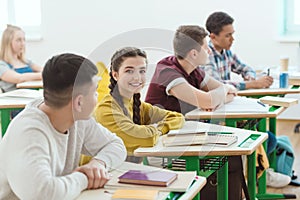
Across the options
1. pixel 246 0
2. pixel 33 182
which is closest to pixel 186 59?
pixel 33 182

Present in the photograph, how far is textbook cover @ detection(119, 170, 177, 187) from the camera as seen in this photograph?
1.78 m

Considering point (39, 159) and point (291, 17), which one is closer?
point (39, 159)

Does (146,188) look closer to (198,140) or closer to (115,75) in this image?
(198,140)

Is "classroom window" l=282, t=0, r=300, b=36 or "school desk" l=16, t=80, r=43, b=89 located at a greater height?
"classroom window" l=282, t=0, r=300, b=36

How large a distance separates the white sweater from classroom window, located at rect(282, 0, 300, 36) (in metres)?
4.31

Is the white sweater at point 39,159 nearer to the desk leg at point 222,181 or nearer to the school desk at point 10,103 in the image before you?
the desk leg at point 222,181

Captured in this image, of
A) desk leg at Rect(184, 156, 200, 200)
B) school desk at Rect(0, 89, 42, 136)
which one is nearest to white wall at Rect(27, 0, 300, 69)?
school desk at Rect(0, 89, 42, 136)

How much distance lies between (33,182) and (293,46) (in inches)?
182

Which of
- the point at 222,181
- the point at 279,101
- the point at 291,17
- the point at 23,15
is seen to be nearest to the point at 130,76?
the point at 222,181

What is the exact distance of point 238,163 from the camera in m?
2.95

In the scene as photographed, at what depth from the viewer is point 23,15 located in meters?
6.27

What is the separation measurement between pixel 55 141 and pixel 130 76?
0.83m

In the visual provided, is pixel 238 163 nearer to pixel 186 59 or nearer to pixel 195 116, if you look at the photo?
pixel 195 116

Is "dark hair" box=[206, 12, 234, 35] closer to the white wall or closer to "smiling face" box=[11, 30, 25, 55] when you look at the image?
the white wall
